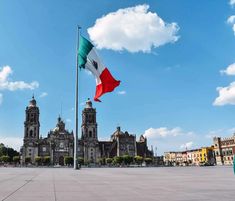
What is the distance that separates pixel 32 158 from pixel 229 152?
74945mm

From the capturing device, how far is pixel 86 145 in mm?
124250

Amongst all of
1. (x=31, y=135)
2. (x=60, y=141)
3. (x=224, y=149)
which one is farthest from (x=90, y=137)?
(x=224, y=149)

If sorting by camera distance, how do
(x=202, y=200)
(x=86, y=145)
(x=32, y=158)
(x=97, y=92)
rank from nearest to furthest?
(x=202, y=200) < (x=97, y=92) < (x=32, y=158) < (x=86, y=145)

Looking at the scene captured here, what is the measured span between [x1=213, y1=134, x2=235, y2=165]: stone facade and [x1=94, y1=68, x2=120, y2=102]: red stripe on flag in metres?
Answer: 105

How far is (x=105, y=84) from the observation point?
2602 cm

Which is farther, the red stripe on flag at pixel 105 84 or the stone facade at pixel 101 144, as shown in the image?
the stone facade at pixel 101 144

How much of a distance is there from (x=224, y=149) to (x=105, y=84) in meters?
112

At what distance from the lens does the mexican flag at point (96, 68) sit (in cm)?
2580

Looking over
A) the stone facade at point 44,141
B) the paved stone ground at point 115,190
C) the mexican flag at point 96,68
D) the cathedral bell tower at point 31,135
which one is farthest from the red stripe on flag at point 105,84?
the cathedral bell tower at point 31,135

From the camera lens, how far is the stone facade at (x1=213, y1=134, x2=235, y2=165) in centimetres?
12200

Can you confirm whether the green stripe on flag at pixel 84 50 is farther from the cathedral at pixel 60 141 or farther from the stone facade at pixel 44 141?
the stone facade at pixel 44 141

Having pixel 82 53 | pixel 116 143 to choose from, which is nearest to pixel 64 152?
pixel 116 143

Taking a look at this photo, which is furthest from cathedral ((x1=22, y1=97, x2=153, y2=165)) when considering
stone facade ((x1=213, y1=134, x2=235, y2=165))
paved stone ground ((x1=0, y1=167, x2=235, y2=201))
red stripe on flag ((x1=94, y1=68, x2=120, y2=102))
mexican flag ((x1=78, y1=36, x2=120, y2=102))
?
paved stone ground ((x1=0, y1=167, x2=235, y2=201))

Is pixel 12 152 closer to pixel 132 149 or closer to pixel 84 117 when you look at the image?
pixel 84 117
